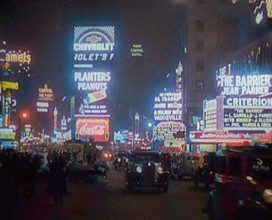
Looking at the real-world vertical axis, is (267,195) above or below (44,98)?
below

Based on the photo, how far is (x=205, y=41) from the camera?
83188 millimetres

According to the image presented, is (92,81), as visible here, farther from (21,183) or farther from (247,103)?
(21,183)

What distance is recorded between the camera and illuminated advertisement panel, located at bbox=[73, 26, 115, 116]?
103381 mm

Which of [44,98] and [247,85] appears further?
[44,98]

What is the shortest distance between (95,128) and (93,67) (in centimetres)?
1295

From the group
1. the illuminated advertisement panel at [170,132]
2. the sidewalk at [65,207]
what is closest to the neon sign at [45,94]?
the illuminated advertisement panel at [170,132]

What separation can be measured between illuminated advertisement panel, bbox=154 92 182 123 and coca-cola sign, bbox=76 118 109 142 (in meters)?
14.2

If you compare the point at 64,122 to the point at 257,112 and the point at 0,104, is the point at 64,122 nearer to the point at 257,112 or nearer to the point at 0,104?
the point at 0,104

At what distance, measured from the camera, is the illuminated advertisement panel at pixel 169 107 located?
8712 cm

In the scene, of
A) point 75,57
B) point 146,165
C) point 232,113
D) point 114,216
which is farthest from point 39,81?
point 114,216

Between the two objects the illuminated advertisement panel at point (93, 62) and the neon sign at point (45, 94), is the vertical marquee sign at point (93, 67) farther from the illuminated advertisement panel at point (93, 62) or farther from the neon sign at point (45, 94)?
the neon sign at point (45, 94)

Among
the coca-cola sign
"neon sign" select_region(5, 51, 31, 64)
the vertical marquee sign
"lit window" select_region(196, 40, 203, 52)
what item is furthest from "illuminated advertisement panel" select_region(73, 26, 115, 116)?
"neon sign" select_region(5, 51, 31, 64)

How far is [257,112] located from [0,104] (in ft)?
119

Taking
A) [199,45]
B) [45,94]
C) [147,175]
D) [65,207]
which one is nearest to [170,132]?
[199,45]
